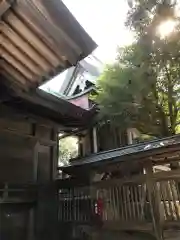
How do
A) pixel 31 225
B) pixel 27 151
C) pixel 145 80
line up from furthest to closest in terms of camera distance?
pixel 145 80
pixel 27 151
pixel 31 225

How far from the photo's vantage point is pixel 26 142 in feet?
24.3

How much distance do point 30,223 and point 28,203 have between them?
1.65 feet

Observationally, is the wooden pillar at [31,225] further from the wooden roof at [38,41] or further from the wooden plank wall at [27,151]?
the wooden roof at [38,41]

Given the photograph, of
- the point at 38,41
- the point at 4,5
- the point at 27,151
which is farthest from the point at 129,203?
the point at 4,5

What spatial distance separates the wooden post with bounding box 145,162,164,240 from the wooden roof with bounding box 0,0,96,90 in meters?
3.63

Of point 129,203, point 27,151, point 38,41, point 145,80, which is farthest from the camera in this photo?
point 145,80

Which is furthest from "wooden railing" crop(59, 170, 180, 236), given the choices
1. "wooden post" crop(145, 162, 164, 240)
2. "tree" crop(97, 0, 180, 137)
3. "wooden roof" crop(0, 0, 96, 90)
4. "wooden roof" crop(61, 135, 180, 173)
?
"wooden roof" crop(0, 0, 96, 90)

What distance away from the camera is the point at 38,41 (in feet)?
11.9

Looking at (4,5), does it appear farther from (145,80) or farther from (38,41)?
(145,80)

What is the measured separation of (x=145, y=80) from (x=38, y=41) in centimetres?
510

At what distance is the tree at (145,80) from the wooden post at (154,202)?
248 cm

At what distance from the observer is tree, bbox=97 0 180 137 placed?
7312 millimetres

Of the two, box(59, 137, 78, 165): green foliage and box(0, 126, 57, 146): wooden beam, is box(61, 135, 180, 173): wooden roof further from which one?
box(59, 137, 78, 165): green foliage

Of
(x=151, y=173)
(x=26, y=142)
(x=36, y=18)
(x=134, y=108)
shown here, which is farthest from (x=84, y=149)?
(x=36, y=18)
